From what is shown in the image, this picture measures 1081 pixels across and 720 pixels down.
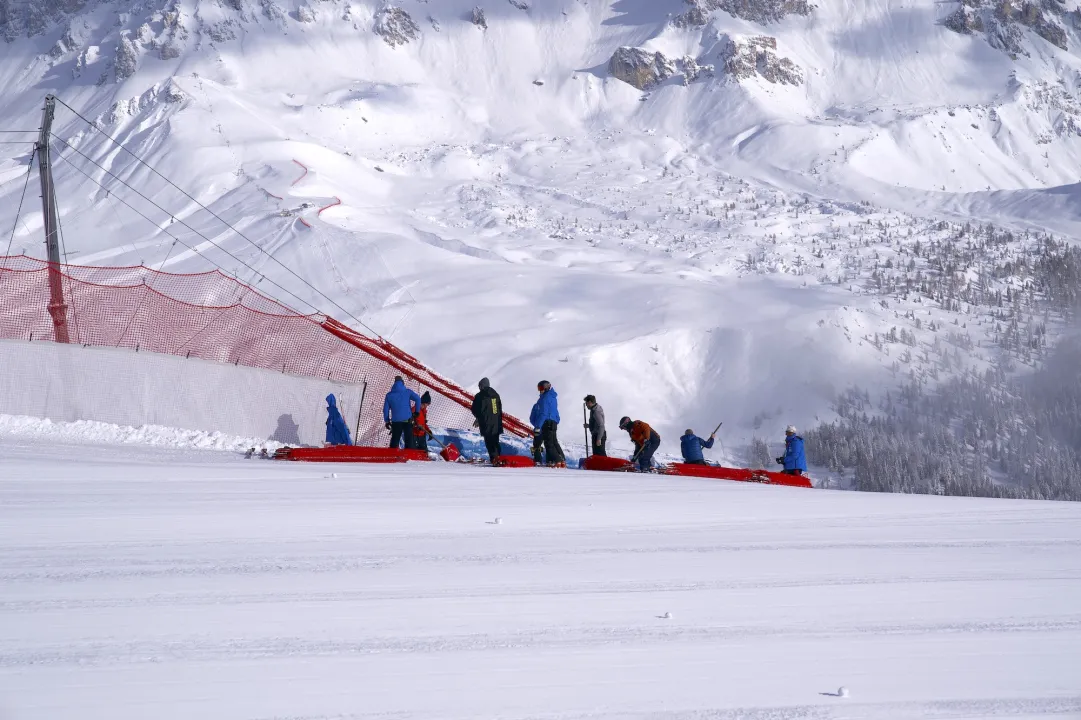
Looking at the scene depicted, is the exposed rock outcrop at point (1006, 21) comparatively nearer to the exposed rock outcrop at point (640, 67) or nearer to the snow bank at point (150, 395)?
the exposed rock outcrop at point (640, 67)

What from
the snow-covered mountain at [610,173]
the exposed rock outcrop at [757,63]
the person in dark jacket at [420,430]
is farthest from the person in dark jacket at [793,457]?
the exposed rock outcrop at [757,63]

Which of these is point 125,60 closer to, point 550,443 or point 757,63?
point 757,63

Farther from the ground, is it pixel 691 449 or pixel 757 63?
pixel 757 63

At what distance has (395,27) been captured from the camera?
63656 mm

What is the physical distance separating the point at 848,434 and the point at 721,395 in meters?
3.11

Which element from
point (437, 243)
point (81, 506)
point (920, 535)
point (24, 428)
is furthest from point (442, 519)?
point (437, 243)

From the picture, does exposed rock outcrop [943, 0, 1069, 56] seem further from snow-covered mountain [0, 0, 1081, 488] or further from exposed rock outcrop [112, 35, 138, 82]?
exposed rock outcrop [112, 35, 138, 82]

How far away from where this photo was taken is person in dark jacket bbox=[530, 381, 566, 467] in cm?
1203

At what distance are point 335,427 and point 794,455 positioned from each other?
20.3 feet

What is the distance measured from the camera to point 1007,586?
17.9 feet

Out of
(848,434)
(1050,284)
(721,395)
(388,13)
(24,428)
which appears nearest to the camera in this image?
(24,428)

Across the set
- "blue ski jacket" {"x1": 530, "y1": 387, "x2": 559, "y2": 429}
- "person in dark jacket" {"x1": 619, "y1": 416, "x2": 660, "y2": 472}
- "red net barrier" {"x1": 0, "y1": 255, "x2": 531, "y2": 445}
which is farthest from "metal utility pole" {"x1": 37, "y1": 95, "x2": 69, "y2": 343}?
"person in dark jacket" {"x1": 619, "y1": 416, "x2": 660, "y2": 472}

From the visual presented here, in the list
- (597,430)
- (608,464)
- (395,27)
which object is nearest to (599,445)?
(597,430)

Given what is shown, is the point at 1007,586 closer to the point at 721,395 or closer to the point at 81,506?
the point at 81,506
